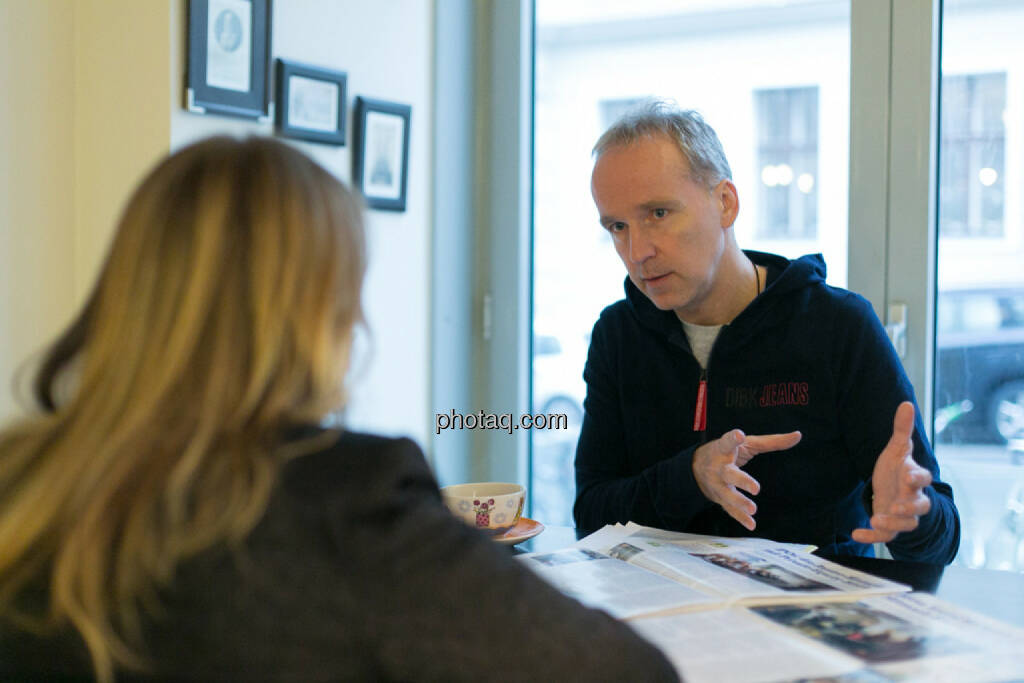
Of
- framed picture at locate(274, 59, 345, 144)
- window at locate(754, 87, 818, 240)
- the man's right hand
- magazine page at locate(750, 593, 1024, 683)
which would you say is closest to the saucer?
the man's right hand

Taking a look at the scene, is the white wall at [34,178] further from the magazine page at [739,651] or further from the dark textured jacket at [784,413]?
the magazine page at [739,651]

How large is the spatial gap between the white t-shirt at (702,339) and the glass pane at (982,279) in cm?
69

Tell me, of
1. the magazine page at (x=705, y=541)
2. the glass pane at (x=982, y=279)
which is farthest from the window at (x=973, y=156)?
the magazine page at (x=705, y=541)

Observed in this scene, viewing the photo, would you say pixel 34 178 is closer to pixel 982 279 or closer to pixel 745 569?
pixel 745 569

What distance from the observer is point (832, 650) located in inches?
35.8

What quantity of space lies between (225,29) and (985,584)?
5.35ft

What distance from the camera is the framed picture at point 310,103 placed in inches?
81.6

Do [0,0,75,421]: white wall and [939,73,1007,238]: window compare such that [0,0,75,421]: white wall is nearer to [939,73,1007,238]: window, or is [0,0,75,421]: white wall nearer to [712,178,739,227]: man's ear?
[712,178,739,227]: man's ear

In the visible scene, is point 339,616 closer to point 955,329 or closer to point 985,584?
point 985,584

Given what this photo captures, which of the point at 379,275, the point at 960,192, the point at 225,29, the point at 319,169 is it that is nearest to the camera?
the point at 319,169

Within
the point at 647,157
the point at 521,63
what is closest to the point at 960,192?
the point at 647,157

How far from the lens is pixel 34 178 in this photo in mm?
1818

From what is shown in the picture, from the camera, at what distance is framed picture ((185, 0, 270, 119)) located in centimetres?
188

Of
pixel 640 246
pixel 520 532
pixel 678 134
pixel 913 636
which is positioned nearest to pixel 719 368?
pixel 640 246
